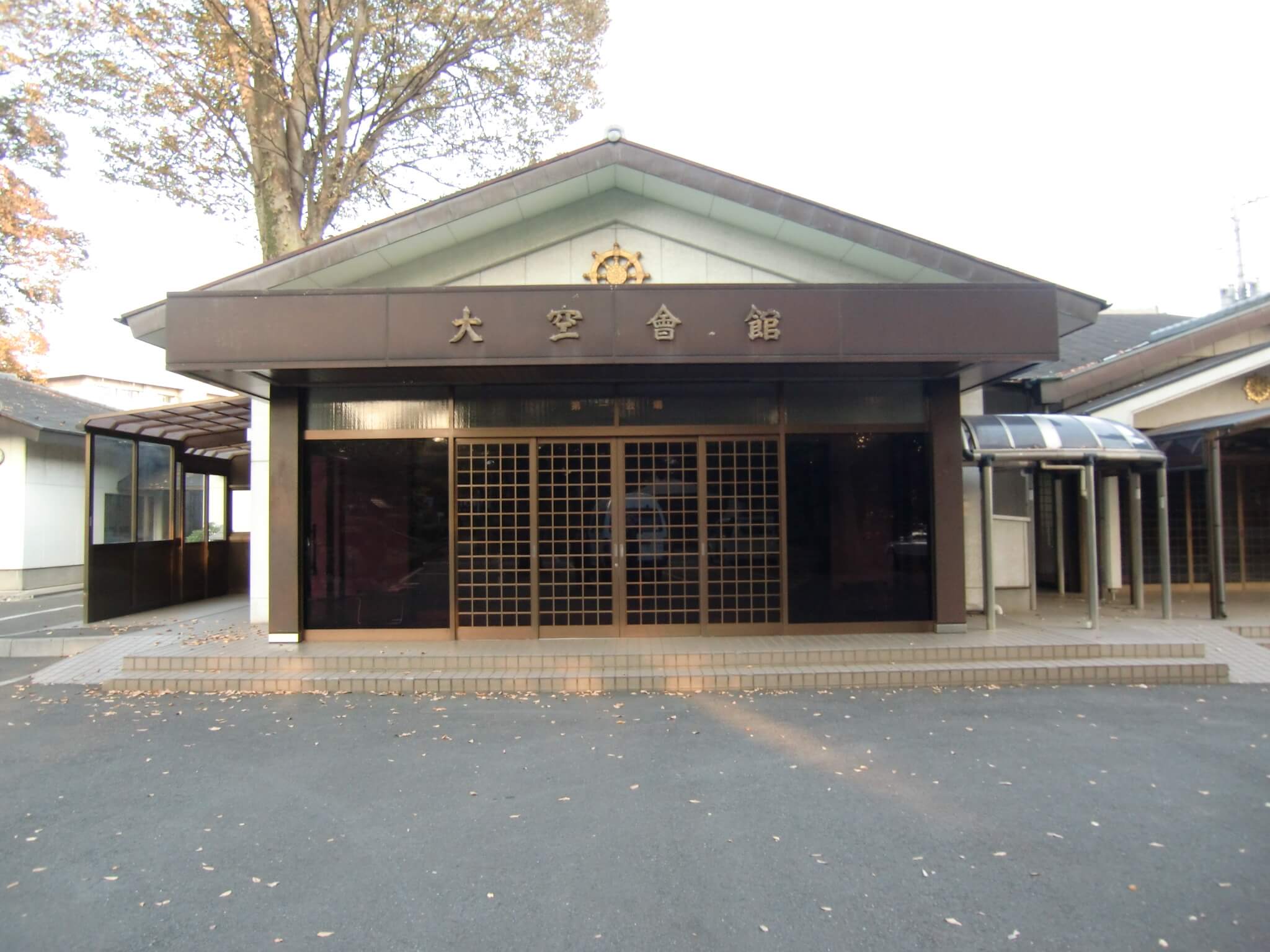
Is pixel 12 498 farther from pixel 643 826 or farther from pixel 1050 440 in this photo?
→ pixel 1050 440

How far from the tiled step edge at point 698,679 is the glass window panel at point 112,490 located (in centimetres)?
409

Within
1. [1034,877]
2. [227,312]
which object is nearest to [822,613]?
[1034,877]

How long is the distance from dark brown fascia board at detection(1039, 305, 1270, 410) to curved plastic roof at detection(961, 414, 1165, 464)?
7.19 ft

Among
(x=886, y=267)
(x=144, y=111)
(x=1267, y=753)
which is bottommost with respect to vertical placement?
(x=1267, y=753)

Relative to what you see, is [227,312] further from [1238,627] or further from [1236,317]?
[1236,317]

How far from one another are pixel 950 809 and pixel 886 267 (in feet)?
21.3

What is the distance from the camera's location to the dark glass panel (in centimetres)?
919

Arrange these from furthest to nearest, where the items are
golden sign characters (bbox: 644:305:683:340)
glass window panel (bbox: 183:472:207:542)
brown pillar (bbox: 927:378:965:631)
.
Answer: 1. glass window panel (bbox: 183:472:207:542)
2. brown pillar (bbox: 927:378:965:631)
3. golden sign characters (bbox: 644:305:683:340)

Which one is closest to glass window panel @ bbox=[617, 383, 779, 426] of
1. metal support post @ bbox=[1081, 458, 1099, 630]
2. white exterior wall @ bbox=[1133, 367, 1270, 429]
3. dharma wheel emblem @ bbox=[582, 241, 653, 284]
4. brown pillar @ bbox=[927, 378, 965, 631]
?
dharma wheel emblem @ bbox=[582, 241, 653, 284]

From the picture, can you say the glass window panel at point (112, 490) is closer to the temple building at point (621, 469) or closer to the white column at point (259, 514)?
the white column at point (259, 514)

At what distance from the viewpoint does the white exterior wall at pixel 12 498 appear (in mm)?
14750

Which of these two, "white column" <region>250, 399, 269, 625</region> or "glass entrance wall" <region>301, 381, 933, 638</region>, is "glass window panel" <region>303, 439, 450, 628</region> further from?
"white column" <region>250, 399, 269, 625</region>

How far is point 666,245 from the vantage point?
9.36m

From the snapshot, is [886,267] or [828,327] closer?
[828,327]
